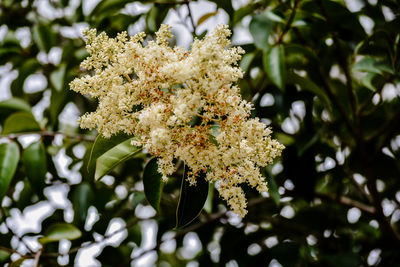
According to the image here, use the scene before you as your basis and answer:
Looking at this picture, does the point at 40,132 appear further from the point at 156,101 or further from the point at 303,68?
the point at 303,68

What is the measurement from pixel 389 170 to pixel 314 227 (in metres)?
0.72

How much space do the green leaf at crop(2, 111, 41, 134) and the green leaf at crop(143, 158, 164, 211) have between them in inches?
43.1

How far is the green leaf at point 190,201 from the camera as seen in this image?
4.55 feet

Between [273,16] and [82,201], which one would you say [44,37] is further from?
[273,16]

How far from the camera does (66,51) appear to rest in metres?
2.55

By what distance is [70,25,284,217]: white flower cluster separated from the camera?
45.5 inches

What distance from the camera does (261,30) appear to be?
1.77 meters

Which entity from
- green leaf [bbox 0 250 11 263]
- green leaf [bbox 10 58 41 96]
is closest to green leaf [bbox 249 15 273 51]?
green leaf [bbox 10 58 41 96]

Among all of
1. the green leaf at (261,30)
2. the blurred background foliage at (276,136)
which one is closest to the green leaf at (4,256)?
the blurred background foliage at (276,136)

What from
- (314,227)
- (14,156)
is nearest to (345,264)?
(314,227)

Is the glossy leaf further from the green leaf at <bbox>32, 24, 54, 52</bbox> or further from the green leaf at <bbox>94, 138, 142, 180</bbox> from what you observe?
the green leaf at <bbox>32, 24, 54, 52</bbox>

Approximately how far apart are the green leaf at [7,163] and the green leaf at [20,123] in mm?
111

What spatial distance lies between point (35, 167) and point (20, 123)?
31 cm

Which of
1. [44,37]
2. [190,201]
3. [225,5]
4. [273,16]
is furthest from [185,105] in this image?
[44,37]
